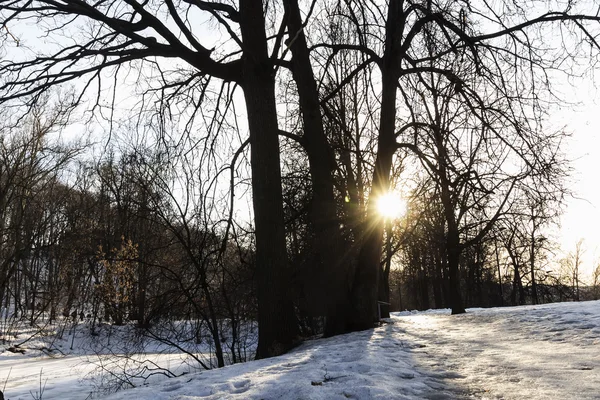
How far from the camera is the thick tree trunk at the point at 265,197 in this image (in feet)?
21.2

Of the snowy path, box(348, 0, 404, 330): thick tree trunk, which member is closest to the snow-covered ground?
the snowy path

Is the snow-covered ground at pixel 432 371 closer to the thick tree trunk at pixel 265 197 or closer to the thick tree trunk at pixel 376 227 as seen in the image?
the thick tree trunk at pixel 265 197

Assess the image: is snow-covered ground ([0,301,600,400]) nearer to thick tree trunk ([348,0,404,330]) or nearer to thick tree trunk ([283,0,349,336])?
thick tree trunk ([348,0,404,330])

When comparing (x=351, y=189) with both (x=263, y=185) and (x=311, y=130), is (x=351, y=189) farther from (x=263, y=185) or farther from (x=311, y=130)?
(x=263, y=185)

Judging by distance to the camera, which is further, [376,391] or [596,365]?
[596,365]

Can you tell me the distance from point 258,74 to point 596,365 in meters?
5.56

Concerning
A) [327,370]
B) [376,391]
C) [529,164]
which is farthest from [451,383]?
[529,164]

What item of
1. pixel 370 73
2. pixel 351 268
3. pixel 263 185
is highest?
pixel 370 73

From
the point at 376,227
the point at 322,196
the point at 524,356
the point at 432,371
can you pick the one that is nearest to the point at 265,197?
the point at 322,196

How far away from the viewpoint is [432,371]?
3766 mm

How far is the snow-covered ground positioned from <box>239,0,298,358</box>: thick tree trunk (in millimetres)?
1227

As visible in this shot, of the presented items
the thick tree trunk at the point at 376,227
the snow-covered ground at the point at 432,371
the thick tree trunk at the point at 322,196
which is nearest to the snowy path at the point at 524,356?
the snow-covered ground at the point at 432,371

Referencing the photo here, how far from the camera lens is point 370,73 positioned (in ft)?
28.4

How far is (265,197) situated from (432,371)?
3.65 meters
